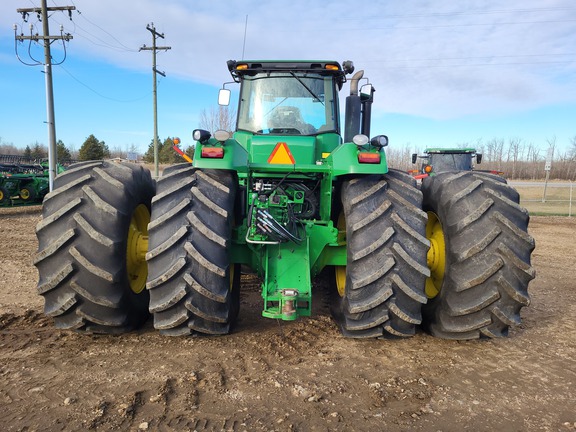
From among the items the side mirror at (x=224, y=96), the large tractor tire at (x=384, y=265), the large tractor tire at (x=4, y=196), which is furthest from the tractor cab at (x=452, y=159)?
the large tractor tire at (x=4, y=196)

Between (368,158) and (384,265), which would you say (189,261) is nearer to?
(384,265)

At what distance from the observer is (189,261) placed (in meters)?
3.28

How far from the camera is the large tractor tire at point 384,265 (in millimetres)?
3381

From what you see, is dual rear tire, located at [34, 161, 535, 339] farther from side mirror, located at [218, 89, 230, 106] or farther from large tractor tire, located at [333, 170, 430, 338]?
side mirror, located at [218, 89, 230, 106]

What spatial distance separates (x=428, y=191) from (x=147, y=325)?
300cm

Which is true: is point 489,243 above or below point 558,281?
above

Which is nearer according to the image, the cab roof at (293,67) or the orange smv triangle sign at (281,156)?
the orange smv triangle sign at (281,156)

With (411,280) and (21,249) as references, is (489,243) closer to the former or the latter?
(411,280)

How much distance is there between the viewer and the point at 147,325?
4.08 m

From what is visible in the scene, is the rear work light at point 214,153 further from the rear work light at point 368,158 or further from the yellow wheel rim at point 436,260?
the yellow wheel rim at point 436,260

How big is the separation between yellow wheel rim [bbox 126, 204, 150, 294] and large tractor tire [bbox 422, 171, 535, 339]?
2.77 m

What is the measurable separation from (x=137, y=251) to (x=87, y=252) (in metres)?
0.68

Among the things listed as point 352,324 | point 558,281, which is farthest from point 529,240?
point 558,281

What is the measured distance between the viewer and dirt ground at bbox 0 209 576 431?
2.62 meters
